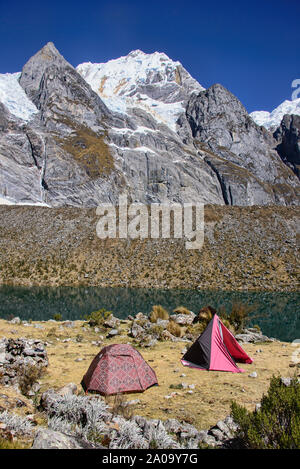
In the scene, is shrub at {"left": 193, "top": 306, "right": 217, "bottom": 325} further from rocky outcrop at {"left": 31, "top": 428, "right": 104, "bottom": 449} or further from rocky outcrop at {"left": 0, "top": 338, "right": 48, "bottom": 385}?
rocky outcrop at {"left": 31, "top": 428, "right": 104, "bottom": 449}

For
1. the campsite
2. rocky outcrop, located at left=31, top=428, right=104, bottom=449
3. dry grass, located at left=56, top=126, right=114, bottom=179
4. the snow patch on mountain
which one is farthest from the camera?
the snow patch on mountain

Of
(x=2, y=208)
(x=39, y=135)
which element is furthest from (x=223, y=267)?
(x=39, y=135)

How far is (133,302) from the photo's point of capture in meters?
39.4

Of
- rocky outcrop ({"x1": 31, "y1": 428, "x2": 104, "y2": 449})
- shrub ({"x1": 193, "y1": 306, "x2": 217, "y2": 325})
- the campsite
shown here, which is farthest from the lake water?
rocky outcrop ({"x1": 31, "y1": 428, "x2": 104, "y2": 449})

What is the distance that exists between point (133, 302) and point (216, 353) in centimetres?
2598

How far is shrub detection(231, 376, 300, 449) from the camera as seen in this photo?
562cm

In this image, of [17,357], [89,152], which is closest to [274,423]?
[17,357]

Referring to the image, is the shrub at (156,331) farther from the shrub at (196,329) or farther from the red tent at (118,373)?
the red tent at (118,373)

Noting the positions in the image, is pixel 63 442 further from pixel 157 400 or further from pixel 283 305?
pixel 283 305

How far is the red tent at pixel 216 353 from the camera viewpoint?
1379cm

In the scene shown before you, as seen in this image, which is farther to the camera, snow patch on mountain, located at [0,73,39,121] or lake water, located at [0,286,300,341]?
snow patch on mountain, located at [0,73,39,121]

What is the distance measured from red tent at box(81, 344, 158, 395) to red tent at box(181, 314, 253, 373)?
3026 millimetres

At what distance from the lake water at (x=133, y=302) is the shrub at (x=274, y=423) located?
58.4ft
